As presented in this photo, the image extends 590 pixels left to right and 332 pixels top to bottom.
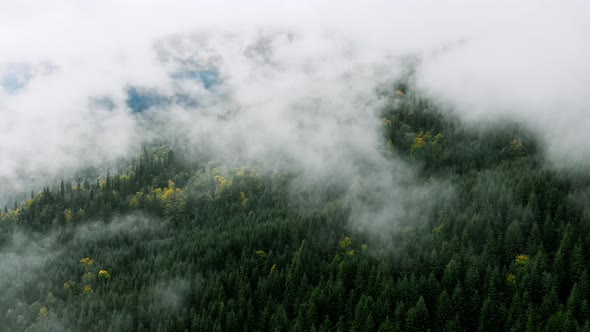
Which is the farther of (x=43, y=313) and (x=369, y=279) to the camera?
(x=43, y=313)

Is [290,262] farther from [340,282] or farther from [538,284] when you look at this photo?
[538,284]

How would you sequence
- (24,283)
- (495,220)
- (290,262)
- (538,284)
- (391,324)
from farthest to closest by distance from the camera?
(24,283)
(290,262)
(495,220)
(538,284)
(391,324)

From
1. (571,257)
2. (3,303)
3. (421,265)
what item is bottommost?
(3,303)

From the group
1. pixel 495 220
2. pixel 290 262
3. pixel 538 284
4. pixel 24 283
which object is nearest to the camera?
pixel 538 284

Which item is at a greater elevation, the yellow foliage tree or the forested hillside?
the forested hillside

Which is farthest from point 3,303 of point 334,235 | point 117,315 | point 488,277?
point 488,277

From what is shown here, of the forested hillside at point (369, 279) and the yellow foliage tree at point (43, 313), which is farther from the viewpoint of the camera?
the yellow foliage tree at point (43, 313)

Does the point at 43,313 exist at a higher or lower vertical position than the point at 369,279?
lower

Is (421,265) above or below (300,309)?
above

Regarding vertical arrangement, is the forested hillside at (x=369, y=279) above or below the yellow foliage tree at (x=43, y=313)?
above

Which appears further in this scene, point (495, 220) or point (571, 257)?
point (495, 220)

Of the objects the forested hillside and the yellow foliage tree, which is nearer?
the forested hillside
